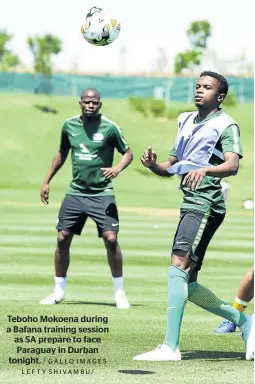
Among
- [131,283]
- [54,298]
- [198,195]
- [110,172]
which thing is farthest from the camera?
[131,283]

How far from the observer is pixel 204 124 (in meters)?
9.34

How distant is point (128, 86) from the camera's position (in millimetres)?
67750

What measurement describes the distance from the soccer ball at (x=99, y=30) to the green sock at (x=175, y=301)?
3.80 meters

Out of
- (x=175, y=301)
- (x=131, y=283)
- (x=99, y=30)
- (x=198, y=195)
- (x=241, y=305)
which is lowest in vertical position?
(x=131, y=283)

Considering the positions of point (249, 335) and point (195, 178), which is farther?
point (249, 335)

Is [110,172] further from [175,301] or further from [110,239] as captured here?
[175,301]

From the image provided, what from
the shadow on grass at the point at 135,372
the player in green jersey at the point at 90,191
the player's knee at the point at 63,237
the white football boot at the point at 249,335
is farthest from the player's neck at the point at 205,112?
the player's knee at the point at 63,237

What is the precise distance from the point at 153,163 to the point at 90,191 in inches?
137

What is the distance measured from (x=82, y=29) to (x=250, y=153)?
44463 millimetres

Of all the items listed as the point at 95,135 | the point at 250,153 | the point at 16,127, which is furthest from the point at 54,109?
the point at 95,135

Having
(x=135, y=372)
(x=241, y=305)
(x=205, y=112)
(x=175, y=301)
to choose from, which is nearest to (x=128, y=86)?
(x=241, y=305)

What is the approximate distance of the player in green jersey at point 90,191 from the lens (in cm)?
1272

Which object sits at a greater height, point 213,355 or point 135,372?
point 135,372

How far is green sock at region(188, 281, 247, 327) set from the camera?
9508mm
